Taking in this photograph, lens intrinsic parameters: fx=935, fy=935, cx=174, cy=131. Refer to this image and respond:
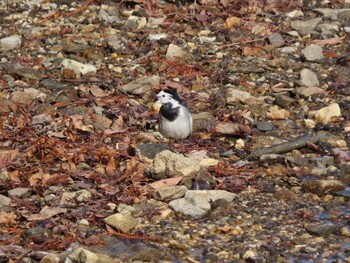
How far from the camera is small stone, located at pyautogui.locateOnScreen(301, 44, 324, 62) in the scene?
490 inches

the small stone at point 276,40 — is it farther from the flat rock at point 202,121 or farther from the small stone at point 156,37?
the flat rock at point 202,121

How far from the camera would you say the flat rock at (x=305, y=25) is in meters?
13.4

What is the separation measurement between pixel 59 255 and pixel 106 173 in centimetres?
184

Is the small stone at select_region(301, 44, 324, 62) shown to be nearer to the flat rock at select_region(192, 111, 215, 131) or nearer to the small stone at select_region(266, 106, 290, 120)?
the small stone at select_region(266, 106, 290, 120)

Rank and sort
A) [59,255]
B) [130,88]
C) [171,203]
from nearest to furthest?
[59,255] < [171,203] < [130,88]

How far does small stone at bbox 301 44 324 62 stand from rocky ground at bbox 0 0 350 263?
0.02 meters

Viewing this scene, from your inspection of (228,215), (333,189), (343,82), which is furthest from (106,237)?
(343,82)

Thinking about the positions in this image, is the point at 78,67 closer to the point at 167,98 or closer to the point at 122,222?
the point at 167,98

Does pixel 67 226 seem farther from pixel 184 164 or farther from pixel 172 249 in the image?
pixel 184 164

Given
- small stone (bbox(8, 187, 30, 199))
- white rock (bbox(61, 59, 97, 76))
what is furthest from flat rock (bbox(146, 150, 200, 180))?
white rock (bbox(61, 59, 97, 76))

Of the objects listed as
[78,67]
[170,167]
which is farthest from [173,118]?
[78,67]

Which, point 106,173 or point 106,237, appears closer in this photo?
point 106,237

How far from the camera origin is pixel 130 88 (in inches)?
455

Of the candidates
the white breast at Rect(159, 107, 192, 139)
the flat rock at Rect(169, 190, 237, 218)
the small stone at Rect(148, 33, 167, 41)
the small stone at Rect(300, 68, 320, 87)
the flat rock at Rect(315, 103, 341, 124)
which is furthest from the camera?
the small stone at Rect(148, 33, 167, 41)
